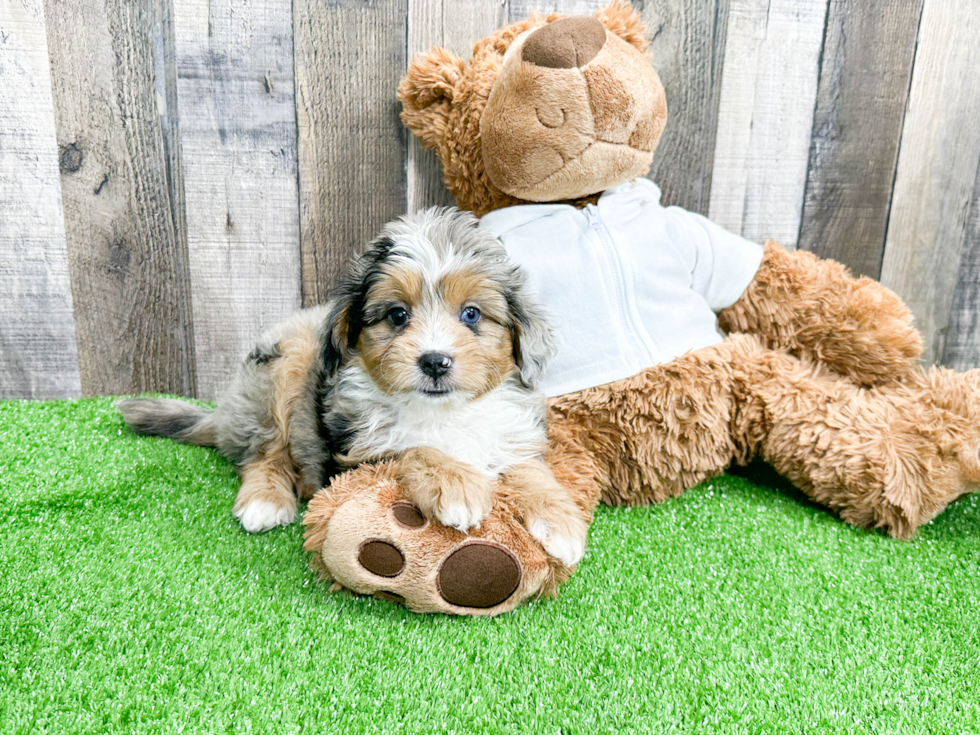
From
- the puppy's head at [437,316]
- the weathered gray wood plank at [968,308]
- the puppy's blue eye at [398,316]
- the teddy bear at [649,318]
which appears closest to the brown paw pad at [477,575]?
the teddy bear at [649,318]

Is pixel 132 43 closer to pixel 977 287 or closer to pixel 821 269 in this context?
pixel 821 269

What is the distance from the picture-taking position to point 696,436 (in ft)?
7.48

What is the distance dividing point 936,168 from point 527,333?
7.21 feet

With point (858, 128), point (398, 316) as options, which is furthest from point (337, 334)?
point (858, 128)

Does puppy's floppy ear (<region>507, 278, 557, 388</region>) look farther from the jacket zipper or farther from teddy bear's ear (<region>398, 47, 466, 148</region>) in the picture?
teddy bear's ear (<region>398, 47, 466, 148</region>)

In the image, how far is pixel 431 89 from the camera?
2391mm

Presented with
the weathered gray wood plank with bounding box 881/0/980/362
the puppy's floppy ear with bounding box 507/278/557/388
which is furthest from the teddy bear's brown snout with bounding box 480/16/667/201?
the weathered gray wood plank with bounding box 881/0/980/362

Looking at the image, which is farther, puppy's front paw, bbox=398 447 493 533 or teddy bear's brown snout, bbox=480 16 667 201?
teddy bear's brown snout, bbox=480 16 667 201

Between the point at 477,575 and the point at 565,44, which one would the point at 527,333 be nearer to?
the point at 477,575

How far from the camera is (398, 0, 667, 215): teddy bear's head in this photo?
205cm

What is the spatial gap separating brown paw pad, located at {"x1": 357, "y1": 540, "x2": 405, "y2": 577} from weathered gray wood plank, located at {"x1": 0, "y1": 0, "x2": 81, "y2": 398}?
193 centimetres

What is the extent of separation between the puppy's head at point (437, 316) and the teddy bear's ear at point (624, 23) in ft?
2.83

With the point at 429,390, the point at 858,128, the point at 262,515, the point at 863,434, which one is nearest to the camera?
the point at 429,390

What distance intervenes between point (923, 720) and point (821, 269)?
61.9 inches
